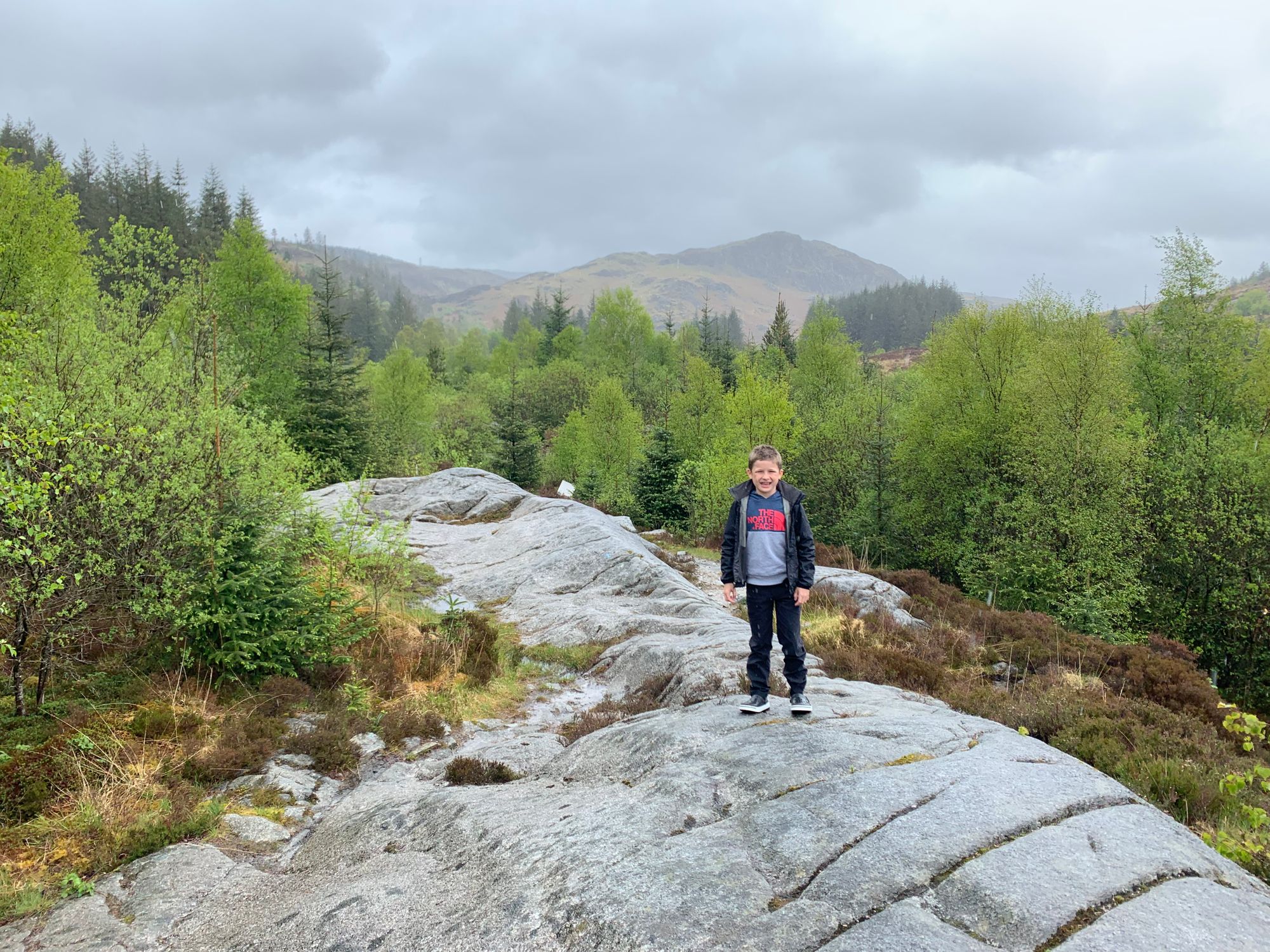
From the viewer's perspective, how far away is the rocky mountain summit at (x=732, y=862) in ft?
11.5

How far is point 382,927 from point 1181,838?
5100 millimetres

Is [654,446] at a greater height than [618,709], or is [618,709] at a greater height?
[654,446]

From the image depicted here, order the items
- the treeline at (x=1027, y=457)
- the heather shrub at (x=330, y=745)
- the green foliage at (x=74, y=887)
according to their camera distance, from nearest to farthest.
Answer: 1. the green foliage at (x=74, y=887)
2. the heather shrub at (x=330, y=745)
3. the treeline at (x=1027, y=457)

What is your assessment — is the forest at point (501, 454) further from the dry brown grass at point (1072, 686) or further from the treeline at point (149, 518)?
the dry brown grass at point (1072, 686)

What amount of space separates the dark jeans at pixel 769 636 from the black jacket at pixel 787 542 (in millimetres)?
184

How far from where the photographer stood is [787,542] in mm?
6621

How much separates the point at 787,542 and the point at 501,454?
3328 centimetres

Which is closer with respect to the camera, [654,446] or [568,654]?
[568,654]

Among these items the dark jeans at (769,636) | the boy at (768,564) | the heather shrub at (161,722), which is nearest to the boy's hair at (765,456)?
the boy at (768,564)

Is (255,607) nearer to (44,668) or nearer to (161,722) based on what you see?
(161,722)

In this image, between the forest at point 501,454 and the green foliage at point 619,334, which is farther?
the green foliage at point 619,334

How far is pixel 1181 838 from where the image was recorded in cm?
426

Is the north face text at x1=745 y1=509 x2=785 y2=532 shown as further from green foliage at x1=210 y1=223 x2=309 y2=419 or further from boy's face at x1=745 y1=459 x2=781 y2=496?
Answer: green foliage at x1=210 y1=223 x2=309 y2=419

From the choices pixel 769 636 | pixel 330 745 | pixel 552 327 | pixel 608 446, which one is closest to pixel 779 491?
pixel 769 636
